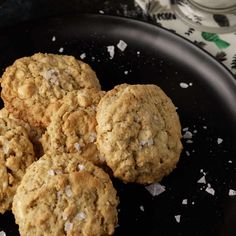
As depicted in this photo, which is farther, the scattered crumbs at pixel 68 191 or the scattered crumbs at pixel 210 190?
the scattered crumbs at pixel 210 190

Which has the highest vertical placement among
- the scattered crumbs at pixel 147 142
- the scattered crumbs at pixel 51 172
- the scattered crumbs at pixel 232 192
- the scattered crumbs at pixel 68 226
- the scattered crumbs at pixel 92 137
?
the scattered crumbs at pixel 147 142

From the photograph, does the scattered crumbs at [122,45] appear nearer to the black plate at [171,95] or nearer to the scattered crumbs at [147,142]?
the black plate at [171,95]

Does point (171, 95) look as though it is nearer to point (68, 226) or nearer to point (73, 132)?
point (73, 132)

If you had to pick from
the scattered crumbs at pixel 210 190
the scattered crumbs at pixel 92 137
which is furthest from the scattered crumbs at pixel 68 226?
the scattered crumbs at pixel 210 190

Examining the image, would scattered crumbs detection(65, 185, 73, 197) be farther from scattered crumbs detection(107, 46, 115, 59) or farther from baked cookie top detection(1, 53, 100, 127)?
scattered crumbs detection(107, 46, 115, 59)

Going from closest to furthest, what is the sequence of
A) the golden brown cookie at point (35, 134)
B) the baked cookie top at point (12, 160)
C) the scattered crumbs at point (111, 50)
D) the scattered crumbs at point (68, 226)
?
the scattered crumbs at point (68, 226) < the baked cookie top at point (12, 160) < the golden brown cookie at point (35, 134) < the scattered crumbs at point (111, 50)

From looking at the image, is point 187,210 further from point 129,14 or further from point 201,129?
point 129,14

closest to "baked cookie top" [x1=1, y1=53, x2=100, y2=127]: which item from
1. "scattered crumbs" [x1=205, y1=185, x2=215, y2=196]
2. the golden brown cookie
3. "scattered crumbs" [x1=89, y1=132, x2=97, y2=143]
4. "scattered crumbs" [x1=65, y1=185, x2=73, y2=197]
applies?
the golden brown cookie

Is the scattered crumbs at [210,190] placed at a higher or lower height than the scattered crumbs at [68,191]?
lower
